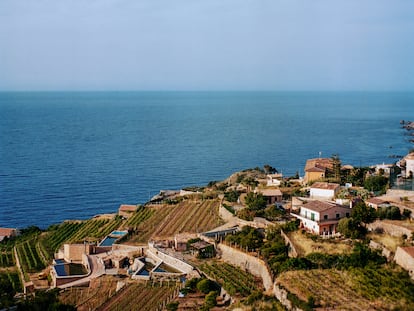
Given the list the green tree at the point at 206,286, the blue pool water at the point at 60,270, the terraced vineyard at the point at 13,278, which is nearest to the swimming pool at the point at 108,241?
the blue pool water at the point at 60,270

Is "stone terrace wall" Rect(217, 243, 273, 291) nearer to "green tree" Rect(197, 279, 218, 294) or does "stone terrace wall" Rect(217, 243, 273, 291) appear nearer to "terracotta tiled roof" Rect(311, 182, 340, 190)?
"green tree" Rect(197, 279, 218, 294)

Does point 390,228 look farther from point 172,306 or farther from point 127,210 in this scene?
point 127,210

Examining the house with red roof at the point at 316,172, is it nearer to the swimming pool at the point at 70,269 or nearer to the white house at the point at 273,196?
the white house at the point at 273,196

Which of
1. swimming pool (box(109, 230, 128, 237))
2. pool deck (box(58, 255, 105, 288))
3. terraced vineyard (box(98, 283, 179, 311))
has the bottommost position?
pool deck (box(58, 255, 105, 288))

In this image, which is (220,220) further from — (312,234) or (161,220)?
(312,234)

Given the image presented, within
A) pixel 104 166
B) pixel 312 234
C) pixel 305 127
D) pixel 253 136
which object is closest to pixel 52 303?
pixel 312 234

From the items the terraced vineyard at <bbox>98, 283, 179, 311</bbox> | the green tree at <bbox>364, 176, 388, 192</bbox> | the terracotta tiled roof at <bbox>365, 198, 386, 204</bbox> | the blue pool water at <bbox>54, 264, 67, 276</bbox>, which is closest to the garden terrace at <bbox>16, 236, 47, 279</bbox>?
the blue pool water at <bbox>54, 264, 67, 276</bbox>
